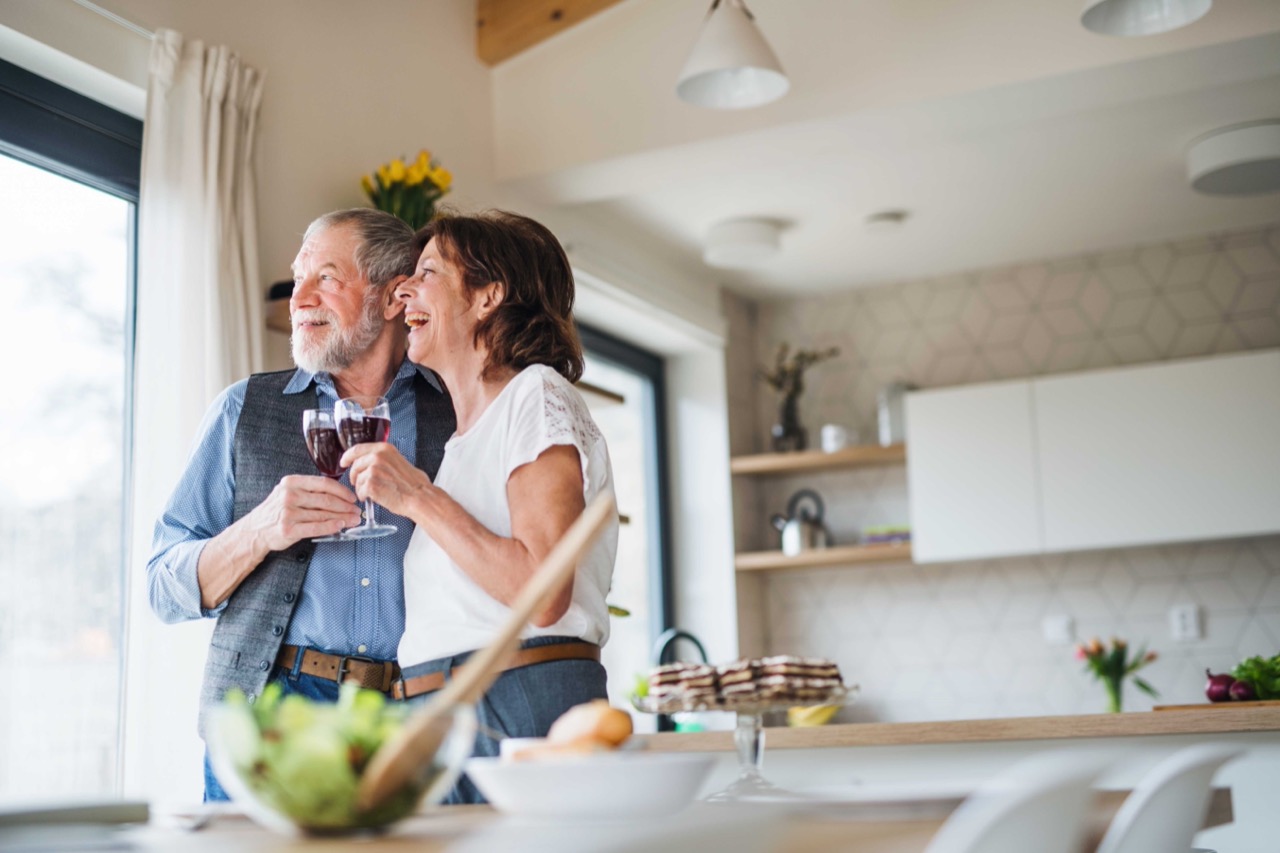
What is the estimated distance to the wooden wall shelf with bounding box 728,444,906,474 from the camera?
520cm

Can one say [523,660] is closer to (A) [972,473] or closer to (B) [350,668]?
(B) [350,668]

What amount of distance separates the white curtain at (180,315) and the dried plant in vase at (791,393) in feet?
9.99

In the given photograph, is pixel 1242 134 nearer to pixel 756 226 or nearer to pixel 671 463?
pixel 756 226

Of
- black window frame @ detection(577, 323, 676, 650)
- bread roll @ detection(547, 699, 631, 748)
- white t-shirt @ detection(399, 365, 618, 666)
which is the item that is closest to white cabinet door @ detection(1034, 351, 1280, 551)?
black window frame @ detection(577, 323, 676, 650)

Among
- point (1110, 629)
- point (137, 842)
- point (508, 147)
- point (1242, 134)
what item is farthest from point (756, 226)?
point (137, 842)

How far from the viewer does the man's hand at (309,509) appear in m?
1.71

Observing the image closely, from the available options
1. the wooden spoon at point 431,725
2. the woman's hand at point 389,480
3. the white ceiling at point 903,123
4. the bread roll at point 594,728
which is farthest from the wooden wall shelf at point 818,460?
the wooden spoon at point 431,725

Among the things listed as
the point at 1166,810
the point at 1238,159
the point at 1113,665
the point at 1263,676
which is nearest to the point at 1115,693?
the point at 1113,665

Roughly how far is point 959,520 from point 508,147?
2.17 meters

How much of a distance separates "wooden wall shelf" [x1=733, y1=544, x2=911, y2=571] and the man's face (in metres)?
3.30

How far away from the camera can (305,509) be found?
1.72 meters

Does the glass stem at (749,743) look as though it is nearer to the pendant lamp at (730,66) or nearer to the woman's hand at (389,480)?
the woman's hand at (389,480)

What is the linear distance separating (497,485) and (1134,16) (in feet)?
6.19

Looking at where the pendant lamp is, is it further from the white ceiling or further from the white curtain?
the white curtain
